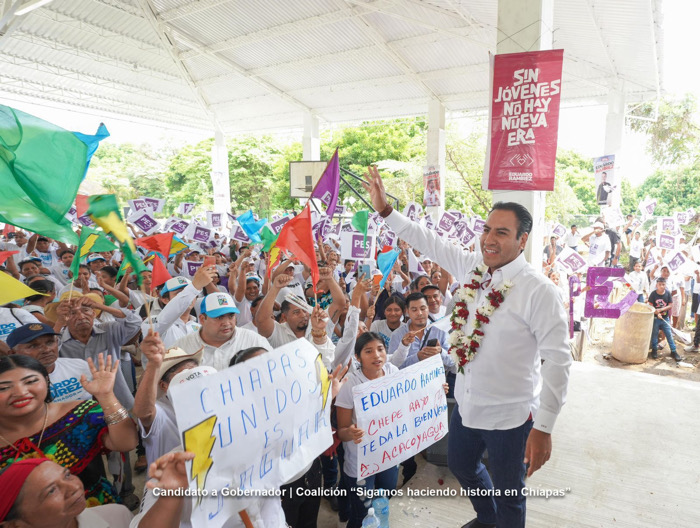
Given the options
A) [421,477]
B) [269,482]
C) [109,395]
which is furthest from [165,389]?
[421,477]

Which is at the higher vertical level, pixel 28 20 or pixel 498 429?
pixel 28 20

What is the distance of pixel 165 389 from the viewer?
2.33 m

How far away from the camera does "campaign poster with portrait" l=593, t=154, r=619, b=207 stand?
40.0 ft

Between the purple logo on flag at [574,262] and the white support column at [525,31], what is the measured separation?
69.8 inches

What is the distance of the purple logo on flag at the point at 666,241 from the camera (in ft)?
29.9

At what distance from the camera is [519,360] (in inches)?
83.2

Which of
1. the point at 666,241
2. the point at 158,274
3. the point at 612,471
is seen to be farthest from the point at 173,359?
the point at 666,241

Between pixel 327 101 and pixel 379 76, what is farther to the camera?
pixel 327 101

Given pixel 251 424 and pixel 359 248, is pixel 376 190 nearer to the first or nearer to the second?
pixel 251 424

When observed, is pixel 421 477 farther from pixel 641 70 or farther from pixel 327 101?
pixel 327 101

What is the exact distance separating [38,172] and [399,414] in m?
2.35

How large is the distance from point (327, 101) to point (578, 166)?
2713 cm

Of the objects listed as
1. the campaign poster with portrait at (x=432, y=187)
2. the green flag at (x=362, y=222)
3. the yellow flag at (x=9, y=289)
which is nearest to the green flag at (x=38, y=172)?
the yellow flag at (x=9, y=289)

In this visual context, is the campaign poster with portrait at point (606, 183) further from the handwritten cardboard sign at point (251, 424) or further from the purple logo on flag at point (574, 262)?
the handwritten cardboard sign at point (251, 424)
